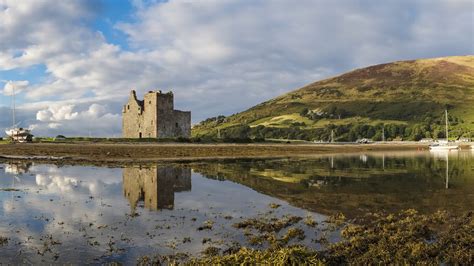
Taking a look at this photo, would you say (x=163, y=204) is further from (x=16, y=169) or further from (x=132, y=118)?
(x=132, y=118)

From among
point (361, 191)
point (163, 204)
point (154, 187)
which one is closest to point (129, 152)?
point (154, 187)

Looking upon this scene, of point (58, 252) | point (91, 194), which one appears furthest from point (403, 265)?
point (91, 194)

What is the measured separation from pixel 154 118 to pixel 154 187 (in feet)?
258

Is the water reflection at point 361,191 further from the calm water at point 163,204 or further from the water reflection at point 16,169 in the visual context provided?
the water reflection at point 16,169

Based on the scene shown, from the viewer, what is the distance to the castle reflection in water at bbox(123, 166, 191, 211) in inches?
995

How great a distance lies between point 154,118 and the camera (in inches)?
4267

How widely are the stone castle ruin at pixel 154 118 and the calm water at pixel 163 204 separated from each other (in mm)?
65883

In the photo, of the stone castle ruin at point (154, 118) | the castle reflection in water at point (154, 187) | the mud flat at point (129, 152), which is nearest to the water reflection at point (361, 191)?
the castle reflection in water at point (154, 187)

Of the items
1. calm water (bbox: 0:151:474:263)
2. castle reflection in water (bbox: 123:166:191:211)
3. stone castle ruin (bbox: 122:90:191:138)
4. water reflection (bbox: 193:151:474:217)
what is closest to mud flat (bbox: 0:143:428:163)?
castle reflection in water (bbox: 123:166:191:211)

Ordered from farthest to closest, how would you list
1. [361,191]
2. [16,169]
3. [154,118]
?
[154,118]
[16,169]
[361,191]

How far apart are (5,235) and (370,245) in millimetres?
14722

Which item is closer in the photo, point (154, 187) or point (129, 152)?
point (154, 187)

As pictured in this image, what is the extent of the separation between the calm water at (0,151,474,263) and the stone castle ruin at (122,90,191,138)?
6588 cm

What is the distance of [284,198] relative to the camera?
27984mm
